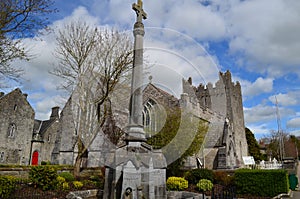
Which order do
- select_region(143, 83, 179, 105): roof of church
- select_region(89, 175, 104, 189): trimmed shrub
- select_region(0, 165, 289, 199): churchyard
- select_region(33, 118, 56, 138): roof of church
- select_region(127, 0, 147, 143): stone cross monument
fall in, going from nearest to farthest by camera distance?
select_region(127, 0, 147, 143): stone cross monument < select_region(0, 165, 289, 199): churchyard < select_region(89, 175, 104, 189): trimmed shrub < select_region(143, 83, 179, 105): roof of church < select_region(33, 118, 56, 138): roof of church

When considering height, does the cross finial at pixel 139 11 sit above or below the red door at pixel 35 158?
above

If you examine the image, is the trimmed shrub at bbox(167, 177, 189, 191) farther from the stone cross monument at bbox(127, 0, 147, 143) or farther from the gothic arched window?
the gothic arched window

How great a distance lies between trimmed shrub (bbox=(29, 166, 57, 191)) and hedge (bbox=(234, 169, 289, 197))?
10567 mm

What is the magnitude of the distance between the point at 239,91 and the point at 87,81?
125 feet

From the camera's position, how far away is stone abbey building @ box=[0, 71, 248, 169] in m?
21.6

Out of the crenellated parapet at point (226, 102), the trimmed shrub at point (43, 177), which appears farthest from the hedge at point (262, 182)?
the crenellated parapet at point (226, 102)

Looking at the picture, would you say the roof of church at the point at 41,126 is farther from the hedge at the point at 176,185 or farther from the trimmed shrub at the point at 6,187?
the hedge at the point at 176,185

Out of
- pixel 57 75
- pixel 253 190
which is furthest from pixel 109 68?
pixel 253 190

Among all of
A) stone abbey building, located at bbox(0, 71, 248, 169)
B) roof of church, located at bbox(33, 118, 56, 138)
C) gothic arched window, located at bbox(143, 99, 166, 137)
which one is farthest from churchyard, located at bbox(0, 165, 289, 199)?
roof of church, located at bbox(33, 118, 56, 138)

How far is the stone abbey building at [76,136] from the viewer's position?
A: 852 inches

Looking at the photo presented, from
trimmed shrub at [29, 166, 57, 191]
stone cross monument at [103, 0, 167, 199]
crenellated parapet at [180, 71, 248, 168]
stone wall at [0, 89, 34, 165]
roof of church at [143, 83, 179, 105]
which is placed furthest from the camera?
crenellated parapet at [180, 71, 248, 168]

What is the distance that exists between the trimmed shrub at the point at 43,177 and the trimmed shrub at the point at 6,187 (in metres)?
1.51

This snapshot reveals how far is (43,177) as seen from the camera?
11.5 m

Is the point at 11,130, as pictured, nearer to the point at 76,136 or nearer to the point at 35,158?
the point at 35,158
